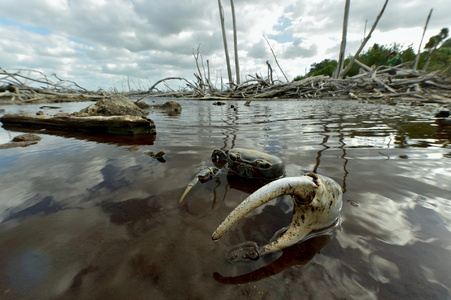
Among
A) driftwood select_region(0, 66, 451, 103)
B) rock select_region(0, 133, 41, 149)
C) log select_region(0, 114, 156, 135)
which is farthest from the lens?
driftwood select_region(0, 66, 451, 103)

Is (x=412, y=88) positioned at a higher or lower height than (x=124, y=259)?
higher

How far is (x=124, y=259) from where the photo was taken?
1.00m

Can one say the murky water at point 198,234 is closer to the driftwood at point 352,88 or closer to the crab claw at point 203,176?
the crab claw at point 203,176

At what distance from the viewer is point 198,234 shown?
1174 mm

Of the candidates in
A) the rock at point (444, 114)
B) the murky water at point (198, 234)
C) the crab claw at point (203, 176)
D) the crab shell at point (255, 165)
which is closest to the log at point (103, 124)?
the murky water at point (198, 234)

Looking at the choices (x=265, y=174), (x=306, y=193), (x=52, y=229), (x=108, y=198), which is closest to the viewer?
(x=306, y=193)

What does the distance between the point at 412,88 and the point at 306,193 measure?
56.4 feet

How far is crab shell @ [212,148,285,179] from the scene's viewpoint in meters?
1.80

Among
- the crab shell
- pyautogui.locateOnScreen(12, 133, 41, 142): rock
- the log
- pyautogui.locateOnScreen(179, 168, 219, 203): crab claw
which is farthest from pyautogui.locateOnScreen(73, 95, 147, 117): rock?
the crab shell

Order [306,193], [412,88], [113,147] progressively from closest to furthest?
[306,193]
[113,147]
[412,88]

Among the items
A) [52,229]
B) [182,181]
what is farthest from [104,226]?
[182,181]

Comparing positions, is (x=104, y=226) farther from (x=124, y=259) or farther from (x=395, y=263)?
(x=395, y=263)

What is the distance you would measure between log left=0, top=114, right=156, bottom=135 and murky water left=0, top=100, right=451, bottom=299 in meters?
1.48

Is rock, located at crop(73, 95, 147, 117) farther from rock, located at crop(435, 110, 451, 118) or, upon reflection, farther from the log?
rock, located at crop(435, 110, 451, 118)
